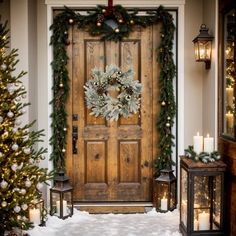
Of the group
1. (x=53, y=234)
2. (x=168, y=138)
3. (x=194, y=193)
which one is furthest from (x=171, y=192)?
(x=53, y=234)

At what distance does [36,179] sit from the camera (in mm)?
3826

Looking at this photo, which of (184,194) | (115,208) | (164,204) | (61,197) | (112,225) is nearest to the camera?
(184,194)

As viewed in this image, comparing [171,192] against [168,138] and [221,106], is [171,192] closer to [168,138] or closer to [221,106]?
[168,138]

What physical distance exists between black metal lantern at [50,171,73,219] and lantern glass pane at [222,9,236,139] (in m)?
1.78

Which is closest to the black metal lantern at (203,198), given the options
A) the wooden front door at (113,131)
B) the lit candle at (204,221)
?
the lit candle at (204,221)

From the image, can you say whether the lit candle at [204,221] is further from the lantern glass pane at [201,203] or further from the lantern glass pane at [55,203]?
the lantern glass pane at [55,203]

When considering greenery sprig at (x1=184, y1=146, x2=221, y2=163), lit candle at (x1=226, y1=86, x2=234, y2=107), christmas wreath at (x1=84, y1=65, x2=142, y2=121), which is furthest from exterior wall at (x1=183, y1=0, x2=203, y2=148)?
greenery sprig at (x1=184, y1=146, x2=221, y2=163)

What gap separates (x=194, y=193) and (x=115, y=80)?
1.76 m

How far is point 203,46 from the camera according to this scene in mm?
4375

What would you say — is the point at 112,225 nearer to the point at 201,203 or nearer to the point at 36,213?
the point at 36,213

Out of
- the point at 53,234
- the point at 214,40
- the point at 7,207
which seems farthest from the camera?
the point at 214,40

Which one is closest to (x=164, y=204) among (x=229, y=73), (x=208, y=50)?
(x=229, y=73)

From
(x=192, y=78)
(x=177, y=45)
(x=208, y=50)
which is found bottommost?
(x=192, y=78)

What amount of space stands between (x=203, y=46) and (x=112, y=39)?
3.60 ft
